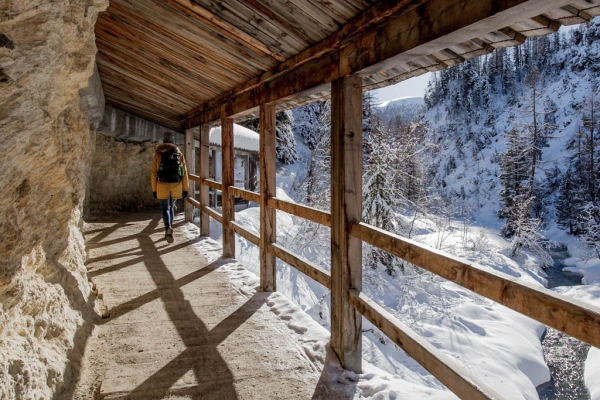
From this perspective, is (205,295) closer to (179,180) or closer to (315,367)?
(315,367)

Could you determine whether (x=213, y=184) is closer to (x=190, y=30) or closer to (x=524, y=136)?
(x=190, y=30)

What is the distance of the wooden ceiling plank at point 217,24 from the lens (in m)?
2.84

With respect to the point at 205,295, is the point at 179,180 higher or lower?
higher

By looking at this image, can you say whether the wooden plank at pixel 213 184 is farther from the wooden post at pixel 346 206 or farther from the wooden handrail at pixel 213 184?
the wooden post at pixel 346 206

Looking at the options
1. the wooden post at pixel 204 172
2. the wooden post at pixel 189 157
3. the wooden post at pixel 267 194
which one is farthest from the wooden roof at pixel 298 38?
the wooden post at pixel 189 157

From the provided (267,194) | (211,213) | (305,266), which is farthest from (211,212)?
(305,266)

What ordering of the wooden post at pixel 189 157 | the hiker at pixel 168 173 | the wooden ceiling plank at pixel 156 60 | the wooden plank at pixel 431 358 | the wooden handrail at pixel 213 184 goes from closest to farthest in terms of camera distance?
the wooden plank at pixel 431 358, the wooden ceiling plank at pixel 156 60, the hiker at pixel 168 173, the wooden handrail at pixel 213 184, the wooden post at pixel 189 157

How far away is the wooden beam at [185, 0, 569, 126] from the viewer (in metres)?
1.67

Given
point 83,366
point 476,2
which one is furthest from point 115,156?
point 476,2

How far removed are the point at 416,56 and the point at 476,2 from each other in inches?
21.9

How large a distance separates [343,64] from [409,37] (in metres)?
0.67

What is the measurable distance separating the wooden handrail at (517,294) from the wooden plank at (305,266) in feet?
3.53

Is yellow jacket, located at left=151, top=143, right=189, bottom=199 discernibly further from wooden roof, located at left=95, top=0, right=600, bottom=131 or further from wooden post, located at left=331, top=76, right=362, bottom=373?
wooden post, located at left=331, top=76, right=362, bottom=373

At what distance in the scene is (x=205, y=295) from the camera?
4.37m
